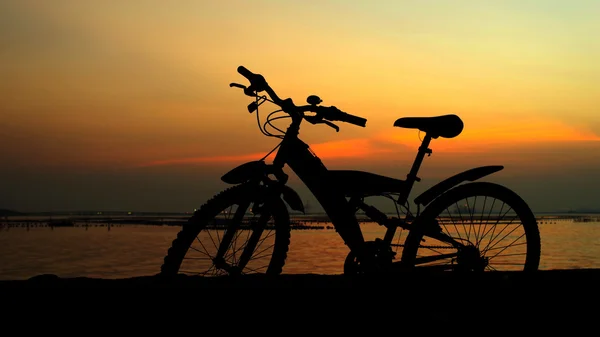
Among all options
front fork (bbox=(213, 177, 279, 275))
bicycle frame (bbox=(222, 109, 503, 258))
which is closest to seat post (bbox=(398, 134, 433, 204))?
bicycle frame (bbox=(222, 109, 503, 258))

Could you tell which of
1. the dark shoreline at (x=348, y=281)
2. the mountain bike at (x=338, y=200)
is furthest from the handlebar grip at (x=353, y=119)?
the dark shoreline at (x=348, y=281)

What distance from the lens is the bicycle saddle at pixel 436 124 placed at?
506cm

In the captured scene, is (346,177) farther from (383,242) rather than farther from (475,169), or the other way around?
(475,169)

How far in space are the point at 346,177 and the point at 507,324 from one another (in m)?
1.83

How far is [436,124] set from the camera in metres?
5.06

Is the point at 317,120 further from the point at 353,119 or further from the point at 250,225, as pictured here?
the point at 250,225

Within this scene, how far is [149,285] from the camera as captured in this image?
3953mm

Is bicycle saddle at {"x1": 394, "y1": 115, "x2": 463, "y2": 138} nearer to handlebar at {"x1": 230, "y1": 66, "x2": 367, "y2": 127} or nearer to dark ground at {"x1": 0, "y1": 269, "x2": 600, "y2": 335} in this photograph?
handlebar at {"x1": 230, "y1": 66, "x2": 367, "y2": 127}

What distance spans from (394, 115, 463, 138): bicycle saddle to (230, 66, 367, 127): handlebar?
36 cm

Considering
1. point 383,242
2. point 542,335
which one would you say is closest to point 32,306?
point 383,242

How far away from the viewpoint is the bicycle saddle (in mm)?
5059

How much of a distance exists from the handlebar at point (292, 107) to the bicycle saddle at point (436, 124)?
36cm

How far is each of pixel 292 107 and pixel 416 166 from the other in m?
1.14

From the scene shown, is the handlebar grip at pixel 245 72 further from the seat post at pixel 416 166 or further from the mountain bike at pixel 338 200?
the seat post at pixel 416 166
